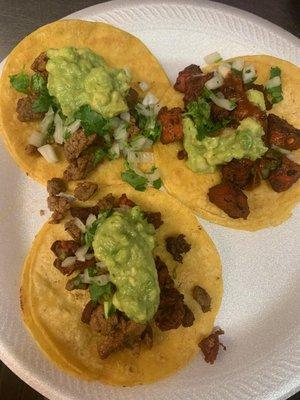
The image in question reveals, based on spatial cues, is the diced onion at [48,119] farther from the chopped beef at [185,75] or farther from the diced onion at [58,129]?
the chopped beef at [185,75]

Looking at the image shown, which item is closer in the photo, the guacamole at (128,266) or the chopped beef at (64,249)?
the guacamole at (128,266)

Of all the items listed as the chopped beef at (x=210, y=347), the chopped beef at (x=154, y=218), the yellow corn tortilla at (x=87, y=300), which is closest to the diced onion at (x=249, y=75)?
the yellow corn tortilla at (x=87, y=300)

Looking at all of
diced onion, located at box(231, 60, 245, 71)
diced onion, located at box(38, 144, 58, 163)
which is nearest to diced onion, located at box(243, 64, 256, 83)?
diced onion, located at box(231, 60, 245, 71)

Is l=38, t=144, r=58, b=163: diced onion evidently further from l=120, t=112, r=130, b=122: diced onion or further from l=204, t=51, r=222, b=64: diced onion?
l=204, t=51, r=222, b=64: diced onion

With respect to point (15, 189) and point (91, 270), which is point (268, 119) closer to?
point (91, 270)

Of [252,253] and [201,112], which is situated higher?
[201,112]

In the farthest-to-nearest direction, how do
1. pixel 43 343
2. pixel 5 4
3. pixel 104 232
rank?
pixel 5 4, pixel 43 343, pixel 104 232

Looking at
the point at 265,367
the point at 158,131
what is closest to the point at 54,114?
the point at 158,131
